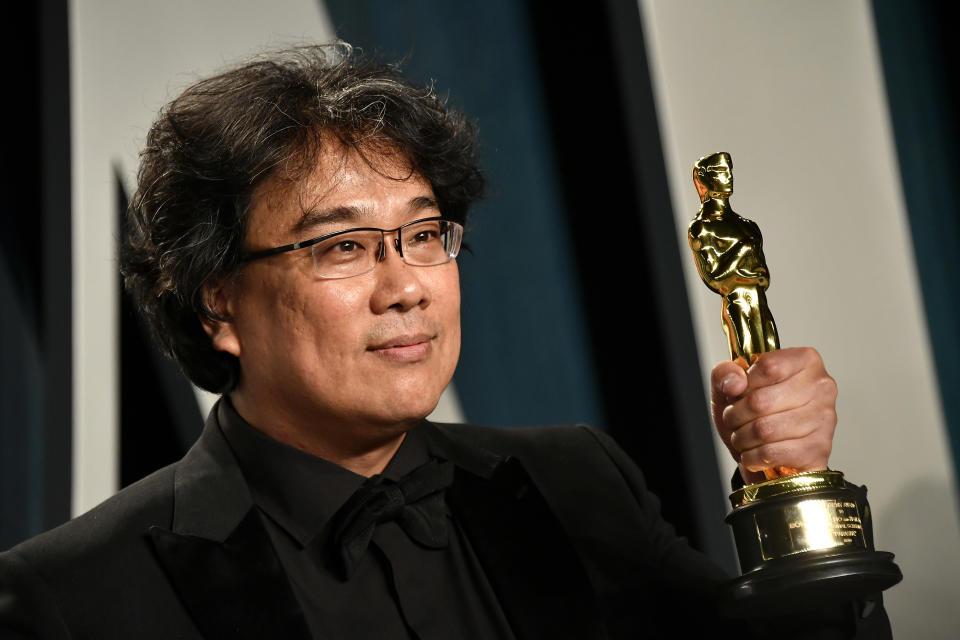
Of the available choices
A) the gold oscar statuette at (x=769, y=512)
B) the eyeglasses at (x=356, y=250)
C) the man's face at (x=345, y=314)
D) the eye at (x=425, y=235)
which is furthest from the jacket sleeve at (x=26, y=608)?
the gold oscar statuette at (x=769, y=512)

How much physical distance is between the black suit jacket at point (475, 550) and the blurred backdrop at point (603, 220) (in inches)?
19.0

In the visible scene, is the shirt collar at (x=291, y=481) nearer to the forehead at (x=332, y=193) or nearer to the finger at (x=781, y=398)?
the forehead at (x=332, y=193)

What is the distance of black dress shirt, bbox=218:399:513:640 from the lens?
5.23 ft

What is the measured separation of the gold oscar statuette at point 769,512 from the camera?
1.36 meters

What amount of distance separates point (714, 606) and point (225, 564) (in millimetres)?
883

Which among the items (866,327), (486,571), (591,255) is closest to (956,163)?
(866,327)

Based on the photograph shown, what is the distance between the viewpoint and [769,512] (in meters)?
1.41

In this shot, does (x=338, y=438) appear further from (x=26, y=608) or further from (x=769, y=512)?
(x=769, y=512)

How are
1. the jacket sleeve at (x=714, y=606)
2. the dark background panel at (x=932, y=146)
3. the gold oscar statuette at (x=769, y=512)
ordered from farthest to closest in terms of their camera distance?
the dark background panel at (x=932, y=146)
the jacket sleeve at (x=714, y=606)
the gold oscar statuette at (x=769, y=512)

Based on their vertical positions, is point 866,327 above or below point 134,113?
below

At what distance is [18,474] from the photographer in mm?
2576

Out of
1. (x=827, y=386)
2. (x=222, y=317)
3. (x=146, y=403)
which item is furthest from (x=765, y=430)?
(x=146, y=403)

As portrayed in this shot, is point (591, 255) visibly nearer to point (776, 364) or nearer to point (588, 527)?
point (588, 527)

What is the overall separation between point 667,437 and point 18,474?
1.69m
